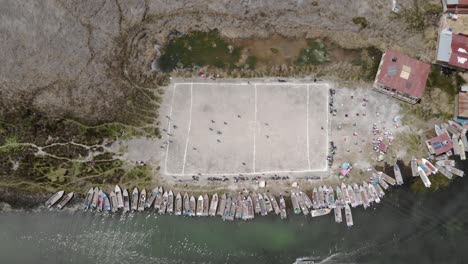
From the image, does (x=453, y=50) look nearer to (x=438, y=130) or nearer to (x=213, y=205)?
(x=438, y=130)

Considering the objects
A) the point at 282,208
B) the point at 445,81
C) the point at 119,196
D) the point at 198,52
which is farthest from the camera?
the point at 445,81

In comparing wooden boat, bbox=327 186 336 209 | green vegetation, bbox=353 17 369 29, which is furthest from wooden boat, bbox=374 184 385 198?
green vegetation, bbox=353 17 369 29

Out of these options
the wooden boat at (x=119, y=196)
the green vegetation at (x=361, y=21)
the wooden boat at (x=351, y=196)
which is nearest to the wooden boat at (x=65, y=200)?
the wooden boat at (x=119, y=196)

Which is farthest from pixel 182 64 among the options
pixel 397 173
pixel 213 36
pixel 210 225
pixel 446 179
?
pixel 446 179

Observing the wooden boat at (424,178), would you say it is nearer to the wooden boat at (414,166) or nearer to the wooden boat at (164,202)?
the wooden boat at (414,166)

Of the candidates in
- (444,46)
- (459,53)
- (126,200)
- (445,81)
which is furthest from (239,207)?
(459,53)

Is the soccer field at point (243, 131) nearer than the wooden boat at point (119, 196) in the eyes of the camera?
No
